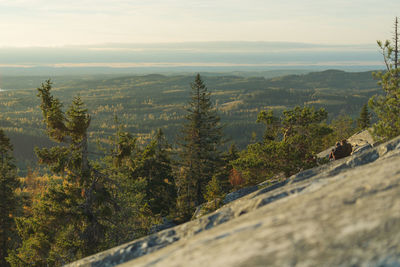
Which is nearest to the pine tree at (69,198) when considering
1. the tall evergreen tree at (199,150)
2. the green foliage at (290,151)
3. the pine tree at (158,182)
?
the green foliage at (290,151)

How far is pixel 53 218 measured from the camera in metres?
18.3

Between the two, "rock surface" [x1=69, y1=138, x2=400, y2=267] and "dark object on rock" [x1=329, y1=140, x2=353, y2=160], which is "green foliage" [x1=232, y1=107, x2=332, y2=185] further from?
"rock surface" [x1=69, y1=138, x2=400, y2=267]

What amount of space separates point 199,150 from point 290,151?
69.6 feet

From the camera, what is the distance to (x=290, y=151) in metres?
21.7

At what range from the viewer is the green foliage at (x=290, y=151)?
21.6 m

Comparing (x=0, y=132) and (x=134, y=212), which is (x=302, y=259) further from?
(x=0, y=132)

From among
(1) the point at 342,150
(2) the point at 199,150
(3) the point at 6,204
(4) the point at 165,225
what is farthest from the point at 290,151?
(3) the point at 6,204

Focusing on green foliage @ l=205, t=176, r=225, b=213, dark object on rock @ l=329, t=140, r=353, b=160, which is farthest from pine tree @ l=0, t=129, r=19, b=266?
dark object on rock @ l=329, t=140, r=353, b=160

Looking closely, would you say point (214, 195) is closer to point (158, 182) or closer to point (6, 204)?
point (158, 182)

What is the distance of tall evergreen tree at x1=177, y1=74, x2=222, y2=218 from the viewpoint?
41219 millimetres

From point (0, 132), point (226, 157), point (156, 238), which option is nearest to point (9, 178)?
point (0, 132)

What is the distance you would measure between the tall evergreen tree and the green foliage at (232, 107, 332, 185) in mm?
18137

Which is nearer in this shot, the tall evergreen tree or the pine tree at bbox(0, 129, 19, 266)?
the pine tree at bbox(0, 129, 19, 266)

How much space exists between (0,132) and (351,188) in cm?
4104
